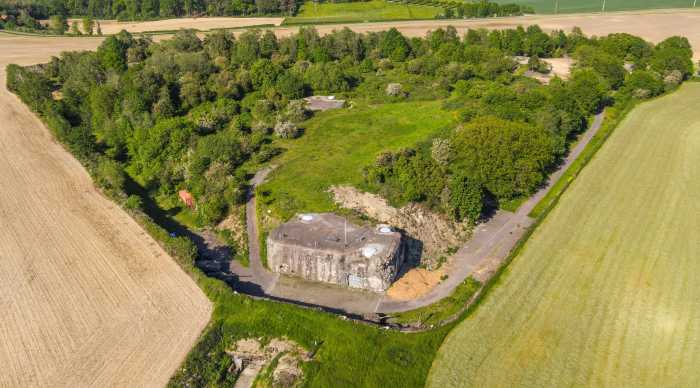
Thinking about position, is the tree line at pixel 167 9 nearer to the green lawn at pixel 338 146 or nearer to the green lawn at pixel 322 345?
the green lawn at pixel 338 146

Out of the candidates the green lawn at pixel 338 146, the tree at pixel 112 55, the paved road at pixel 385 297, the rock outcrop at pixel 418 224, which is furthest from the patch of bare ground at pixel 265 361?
the tree at pixel 112 55

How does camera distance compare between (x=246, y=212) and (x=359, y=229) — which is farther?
(x=246, y=212)

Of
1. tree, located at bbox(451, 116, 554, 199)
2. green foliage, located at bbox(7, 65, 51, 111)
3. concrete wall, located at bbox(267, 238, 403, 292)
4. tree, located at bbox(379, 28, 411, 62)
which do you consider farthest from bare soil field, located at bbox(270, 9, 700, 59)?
concrete wall, located at bbox(267, 238, 403, 292)

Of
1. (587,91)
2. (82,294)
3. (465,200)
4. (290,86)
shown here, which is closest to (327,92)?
(290,86)

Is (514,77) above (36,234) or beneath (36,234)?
above

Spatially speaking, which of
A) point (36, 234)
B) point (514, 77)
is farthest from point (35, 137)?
point (514, 77)

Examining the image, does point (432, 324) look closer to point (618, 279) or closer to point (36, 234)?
point (618, 279)
